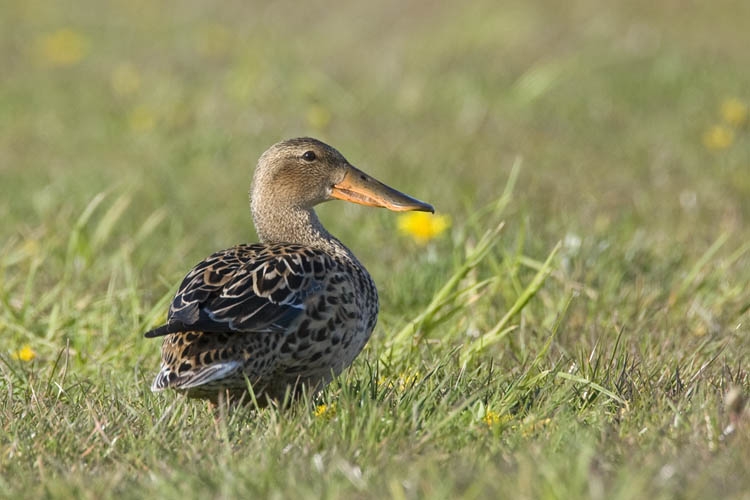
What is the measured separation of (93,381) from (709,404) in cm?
211

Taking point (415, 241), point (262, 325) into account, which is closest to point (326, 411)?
point (262, 325)

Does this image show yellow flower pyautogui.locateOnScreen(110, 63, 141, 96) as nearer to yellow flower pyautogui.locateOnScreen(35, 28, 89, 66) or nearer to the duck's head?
yellow flower pyautogui.locateOnScreen(35, 28, 89, 66)

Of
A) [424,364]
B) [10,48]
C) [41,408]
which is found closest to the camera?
[41,408]

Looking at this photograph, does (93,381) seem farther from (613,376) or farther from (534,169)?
(534,169)

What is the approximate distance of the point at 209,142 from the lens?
824cm

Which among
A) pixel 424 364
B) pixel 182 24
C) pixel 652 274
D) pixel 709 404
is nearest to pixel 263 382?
pixel 424 364

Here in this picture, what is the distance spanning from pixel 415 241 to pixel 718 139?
2726 millimetres

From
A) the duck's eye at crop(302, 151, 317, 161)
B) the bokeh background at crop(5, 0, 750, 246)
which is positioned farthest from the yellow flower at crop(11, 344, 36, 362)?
the bokeh background at crop(5, 0, 750, 246)

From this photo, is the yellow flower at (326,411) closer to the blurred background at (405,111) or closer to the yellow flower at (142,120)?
the blurred background at (405,111)

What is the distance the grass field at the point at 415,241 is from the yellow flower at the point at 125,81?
0.03 metres

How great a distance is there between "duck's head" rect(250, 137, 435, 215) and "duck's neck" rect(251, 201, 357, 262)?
17 mm

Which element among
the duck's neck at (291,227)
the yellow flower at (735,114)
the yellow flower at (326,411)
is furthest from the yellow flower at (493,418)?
the yellow flower at (735,114)

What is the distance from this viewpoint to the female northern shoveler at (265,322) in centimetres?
362

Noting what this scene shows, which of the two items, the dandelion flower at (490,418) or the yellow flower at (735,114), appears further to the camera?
the yellow flower at (735,114)
